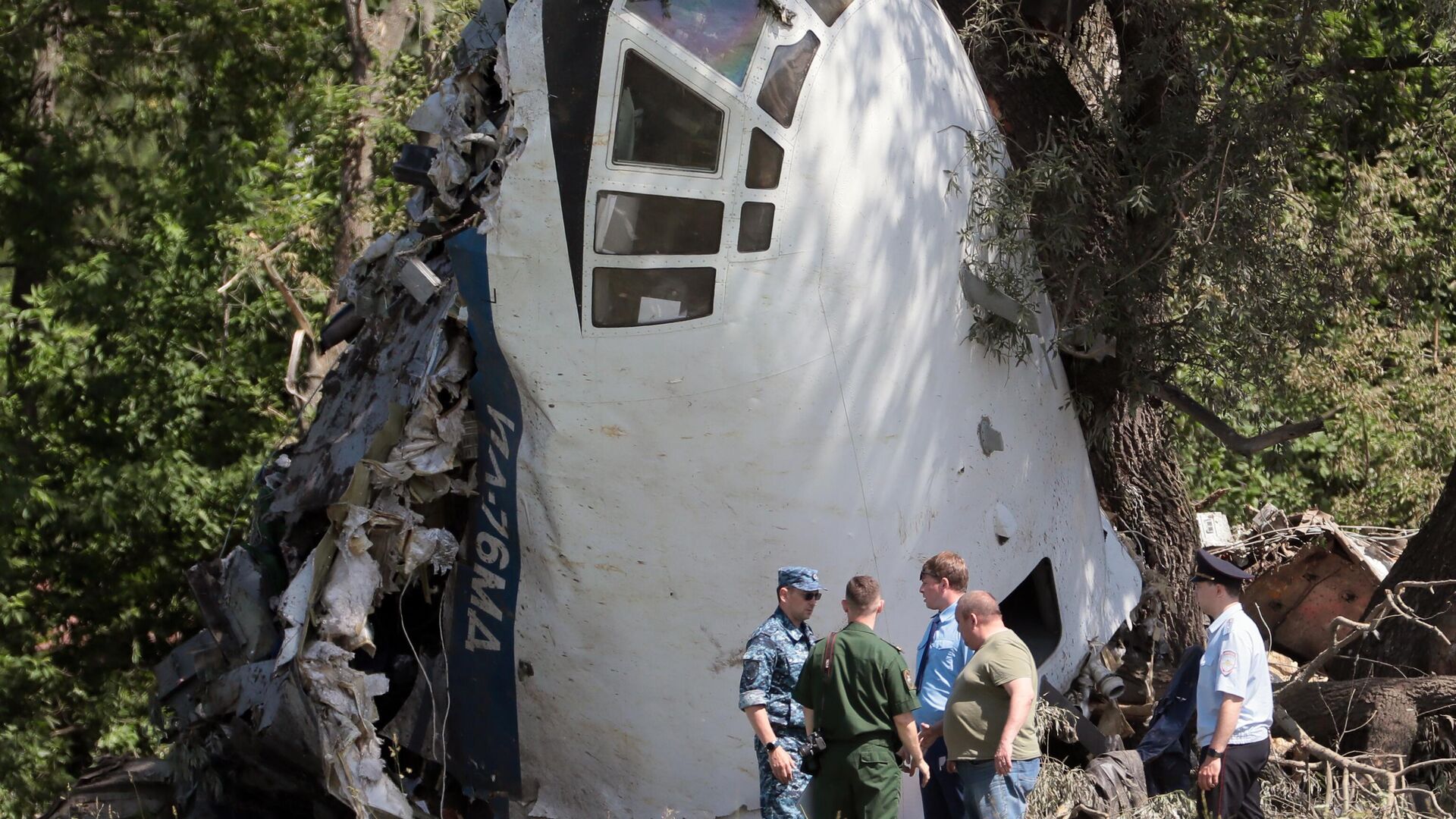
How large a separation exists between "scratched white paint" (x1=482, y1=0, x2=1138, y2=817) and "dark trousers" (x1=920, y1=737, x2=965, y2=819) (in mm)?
1151

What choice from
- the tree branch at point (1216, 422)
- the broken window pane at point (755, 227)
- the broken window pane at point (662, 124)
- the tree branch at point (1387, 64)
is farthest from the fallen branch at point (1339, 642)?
the broken window pane at point (662, 124)

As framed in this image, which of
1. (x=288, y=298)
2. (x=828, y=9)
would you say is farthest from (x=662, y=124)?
(x=288, y=298)

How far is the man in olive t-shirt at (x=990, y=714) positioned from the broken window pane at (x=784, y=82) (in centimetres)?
245

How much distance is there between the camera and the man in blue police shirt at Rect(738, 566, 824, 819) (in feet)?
18.5

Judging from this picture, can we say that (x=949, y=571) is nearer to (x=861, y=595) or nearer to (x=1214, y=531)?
(x=861, y=595)

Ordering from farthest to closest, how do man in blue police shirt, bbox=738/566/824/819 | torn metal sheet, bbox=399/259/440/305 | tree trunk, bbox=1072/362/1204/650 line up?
tree trunk, bbox=1072/362/1204/650 < torn metal sheet, bbox=399/259/440/305 < man in blue police shirt, bbox=738/566/824/819

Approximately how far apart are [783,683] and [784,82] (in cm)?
277

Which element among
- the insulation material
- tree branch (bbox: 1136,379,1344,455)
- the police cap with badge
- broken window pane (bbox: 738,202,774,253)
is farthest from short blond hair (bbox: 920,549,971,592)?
tree branch (bbox: 1136,379,1344,455)

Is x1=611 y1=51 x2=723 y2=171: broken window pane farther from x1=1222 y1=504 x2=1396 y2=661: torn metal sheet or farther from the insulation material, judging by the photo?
x1=1222 y1=504 x2=1396 y2=661: torn metal sheet

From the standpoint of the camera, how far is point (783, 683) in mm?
5699

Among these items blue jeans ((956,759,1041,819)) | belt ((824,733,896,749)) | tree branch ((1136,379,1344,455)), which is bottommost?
blue jeans ((956,759,1041,819))

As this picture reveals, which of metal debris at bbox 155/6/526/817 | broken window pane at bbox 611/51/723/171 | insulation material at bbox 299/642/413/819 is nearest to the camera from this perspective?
broken window pane at bbox 611/51/723/171

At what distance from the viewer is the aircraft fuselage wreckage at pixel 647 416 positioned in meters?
6.73

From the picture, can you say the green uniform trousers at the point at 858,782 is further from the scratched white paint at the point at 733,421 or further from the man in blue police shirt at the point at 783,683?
the scratched white paint at the point at 733,421
